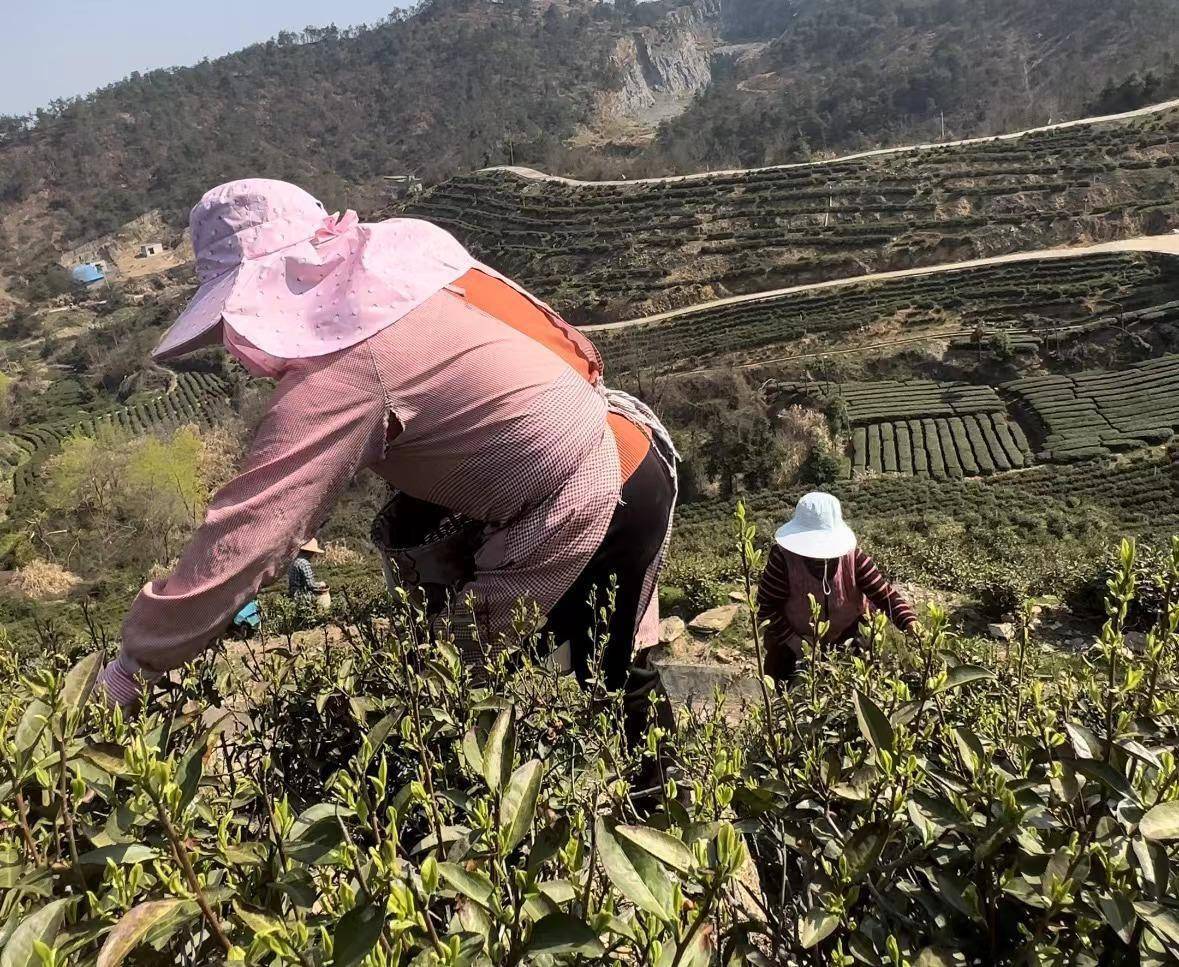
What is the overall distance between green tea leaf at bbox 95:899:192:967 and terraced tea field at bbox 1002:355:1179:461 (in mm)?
28903

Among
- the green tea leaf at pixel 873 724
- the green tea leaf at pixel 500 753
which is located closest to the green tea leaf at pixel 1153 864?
the green tea leaf at pixel 873 724

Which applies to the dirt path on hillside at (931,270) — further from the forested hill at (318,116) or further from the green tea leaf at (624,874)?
the green tea leaf at (624,874)

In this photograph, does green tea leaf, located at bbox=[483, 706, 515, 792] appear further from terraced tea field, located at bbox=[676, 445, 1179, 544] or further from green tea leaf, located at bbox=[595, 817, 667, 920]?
terraced tea field, located at bbox=[676, 445, 1179, 544]

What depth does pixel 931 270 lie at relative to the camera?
3962 cm

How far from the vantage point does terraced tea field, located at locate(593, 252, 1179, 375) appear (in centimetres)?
3419

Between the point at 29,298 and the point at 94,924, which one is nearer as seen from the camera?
the point at 94,924

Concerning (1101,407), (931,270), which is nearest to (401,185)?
(931,270)

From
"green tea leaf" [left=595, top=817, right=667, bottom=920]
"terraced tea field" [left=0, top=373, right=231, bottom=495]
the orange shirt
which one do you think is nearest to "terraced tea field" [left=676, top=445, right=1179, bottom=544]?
the orange shirt

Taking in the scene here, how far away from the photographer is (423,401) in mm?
1638

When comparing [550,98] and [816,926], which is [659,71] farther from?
[816,926]

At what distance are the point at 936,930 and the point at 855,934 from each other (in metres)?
0.10

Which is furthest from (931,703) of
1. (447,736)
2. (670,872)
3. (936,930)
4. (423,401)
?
(423,401)

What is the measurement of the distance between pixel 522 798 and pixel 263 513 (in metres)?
0.84

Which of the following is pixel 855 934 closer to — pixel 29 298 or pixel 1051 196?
pixel 1051 196
